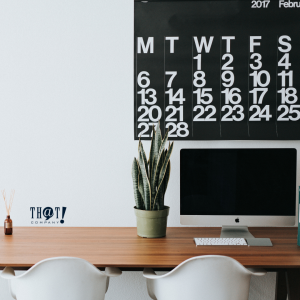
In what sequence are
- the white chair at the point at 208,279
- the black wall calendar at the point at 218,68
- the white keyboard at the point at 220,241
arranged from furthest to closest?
the black wall calendar at the point at 218,68 → the white keyboard at the point at 220,241 → the white chair at the point at 208,279

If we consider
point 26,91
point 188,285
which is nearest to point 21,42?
point 26,91

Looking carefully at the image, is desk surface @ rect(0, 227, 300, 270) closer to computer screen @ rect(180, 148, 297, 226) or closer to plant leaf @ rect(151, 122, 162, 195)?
computer screen @ rect(180, 148, 297, 226)

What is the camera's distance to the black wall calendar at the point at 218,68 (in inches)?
86.4

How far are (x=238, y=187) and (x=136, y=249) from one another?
688mm

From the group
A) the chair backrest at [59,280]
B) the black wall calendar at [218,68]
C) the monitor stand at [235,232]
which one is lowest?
the chair backrest at [59,280]

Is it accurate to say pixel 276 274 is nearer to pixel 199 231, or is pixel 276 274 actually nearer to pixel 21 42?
pixel 199 231

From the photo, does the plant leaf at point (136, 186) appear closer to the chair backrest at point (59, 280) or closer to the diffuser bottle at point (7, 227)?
the chair backrest at point (59, 280)

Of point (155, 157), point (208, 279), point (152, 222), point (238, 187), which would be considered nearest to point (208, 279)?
point (208, 279)

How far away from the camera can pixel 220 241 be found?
5.85 ft

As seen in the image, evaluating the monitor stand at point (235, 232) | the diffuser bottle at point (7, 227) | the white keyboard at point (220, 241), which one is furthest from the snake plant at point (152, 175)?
the diffuser bottle at point (7, 227)

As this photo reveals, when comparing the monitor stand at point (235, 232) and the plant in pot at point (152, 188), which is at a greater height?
the plant in pot at point (152, 188)

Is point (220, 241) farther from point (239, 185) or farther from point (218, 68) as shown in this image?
point (218, 68)

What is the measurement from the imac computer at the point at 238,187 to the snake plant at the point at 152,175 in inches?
4.6

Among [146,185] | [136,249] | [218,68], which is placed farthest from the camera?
[218,68]
